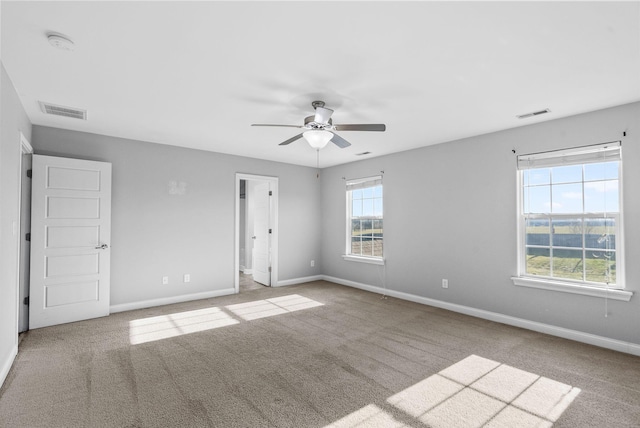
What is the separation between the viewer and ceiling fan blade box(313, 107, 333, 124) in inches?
112

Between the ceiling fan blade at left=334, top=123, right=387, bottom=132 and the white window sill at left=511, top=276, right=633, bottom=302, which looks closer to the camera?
the ceiling fan blade at left=334, top=123, right=387, bottom=132

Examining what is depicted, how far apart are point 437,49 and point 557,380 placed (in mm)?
2838

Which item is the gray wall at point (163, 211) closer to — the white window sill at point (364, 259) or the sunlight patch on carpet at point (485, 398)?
the white window sill at point (364, 259)

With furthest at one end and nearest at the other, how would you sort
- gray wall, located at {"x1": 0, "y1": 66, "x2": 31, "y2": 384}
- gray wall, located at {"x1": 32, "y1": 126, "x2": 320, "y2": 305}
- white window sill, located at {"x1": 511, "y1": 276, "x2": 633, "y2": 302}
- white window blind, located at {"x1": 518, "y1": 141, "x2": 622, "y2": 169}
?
gray wall, located at {"x1": 32, "y1": 126, "x2": 320, "y2": 305} < white window blind, located at {"x1": 518, "y1": 141, "x2": 622, "y2": 169} < white window sill, located at {"x1": 511, "y1": 276, "x2": 633, "y2": 302} < gray wall, located at {"x1": 0, "y1": 66, "x2": 31, "y2": 384}

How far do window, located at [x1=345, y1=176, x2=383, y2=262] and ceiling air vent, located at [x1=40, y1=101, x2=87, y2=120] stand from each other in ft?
14.2

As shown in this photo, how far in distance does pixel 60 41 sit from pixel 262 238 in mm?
4782

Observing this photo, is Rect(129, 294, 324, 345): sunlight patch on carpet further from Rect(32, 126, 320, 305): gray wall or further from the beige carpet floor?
Rect(32, 126, 320, 305): gray wall

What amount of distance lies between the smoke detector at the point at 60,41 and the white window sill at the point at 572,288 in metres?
4.95

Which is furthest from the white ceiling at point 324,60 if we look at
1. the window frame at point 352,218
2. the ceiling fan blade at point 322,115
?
the window frame at point 352,218

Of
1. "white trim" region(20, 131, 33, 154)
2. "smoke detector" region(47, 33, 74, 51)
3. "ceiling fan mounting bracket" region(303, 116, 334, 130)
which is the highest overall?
"smoke detector" region(47, 33, 74, 51)

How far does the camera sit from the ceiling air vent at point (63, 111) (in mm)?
3319

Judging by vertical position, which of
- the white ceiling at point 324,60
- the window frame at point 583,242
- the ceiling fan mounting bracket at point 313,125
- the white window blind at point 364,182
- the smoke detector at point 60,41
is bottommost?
the window frame at point 583,242

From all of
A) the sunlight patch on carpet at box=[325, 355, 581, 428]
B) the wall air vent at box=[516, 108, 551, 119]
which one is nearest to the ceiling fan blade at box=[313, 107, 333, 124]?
the wall air vent at box=[516, 108, 551, 119]

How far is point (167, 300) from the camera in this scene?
489 centimetres
